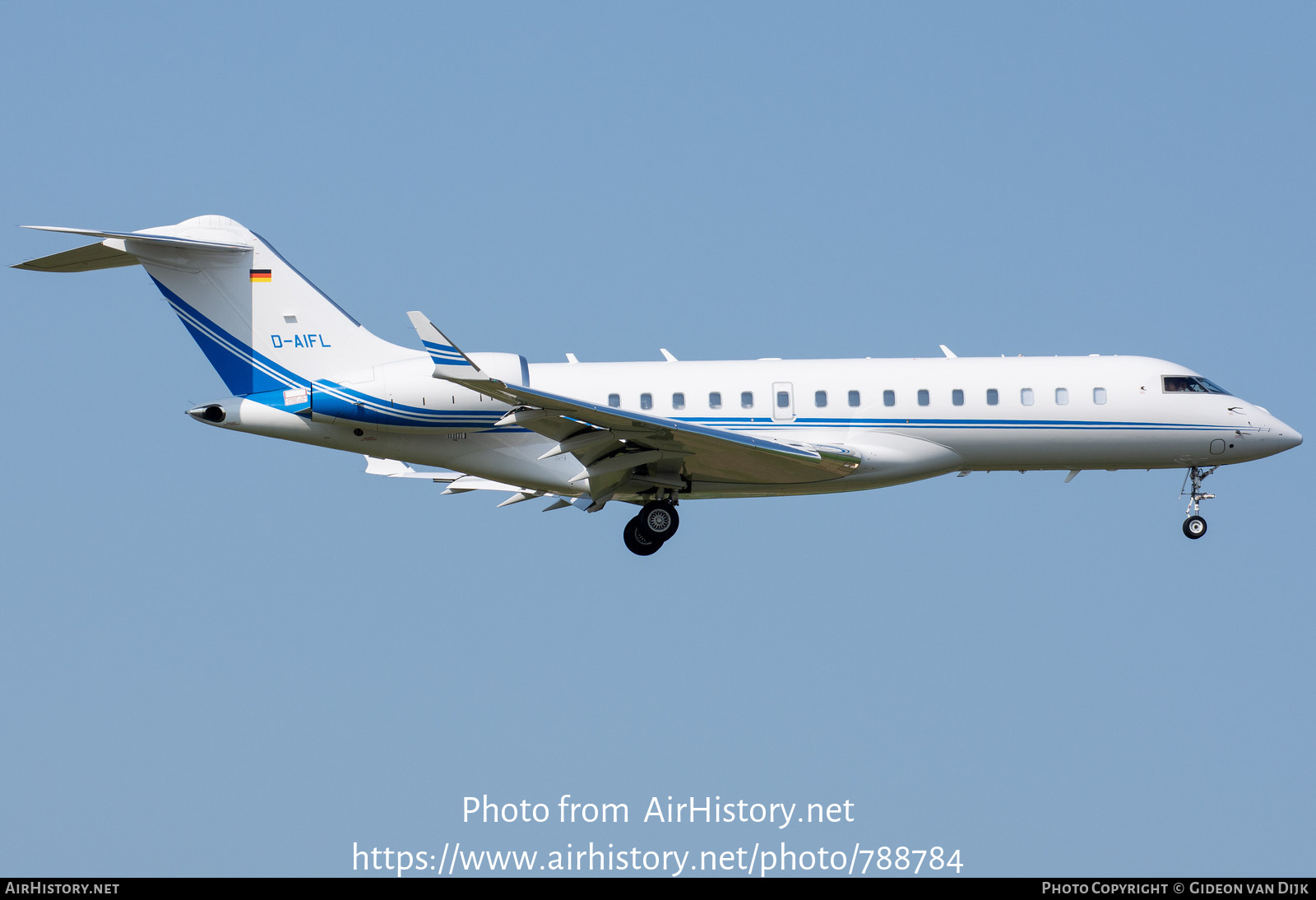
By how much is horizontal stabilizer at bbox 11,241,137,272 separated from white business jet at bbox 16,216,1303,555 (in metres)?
0.03

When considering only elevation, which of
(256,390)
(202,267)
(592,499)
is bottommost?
(592,499)

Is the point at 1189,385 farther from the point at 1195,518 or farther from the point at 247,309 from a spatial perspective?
the point at 247,309

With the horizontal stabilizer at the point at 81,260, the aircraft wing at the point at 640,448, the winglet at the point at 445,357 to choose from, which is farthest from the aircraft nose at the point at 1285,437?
the horizontal stabilizer at the point at 81,260

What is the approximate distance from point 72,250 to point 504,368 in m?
6.66

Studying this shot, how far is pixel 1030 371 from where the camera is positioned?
2250 centimetres

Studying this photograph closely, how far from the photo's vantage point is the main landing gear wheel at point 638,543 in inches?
869

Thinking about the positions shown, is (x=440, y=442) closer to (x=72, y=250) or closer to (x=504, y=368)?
(x=504, y=368)

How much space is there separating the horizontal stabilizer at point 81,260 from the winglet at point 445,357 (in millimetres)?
6480

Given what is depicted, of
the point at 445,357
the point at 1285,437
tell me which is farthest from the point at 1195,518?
the point at 445,357

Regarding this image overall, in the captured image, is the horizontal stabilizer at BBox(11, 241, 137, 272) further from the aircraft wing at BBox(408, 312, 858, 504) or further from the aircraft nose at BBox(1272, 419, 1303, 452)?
the aircraft nose at BBox(1272, 419, 1303, 452)

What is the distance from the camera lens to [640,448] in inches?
827

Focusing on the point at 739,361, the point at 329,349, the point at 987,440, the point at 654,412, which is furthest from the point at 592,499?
the point at 987,440

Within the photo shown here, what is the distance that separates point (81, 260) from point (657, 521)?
9446 mm

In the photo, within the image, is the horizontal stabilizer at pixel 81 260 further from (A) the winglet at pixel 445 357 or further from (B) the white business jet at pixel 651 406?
(A) the winglet at pixel 445 357
